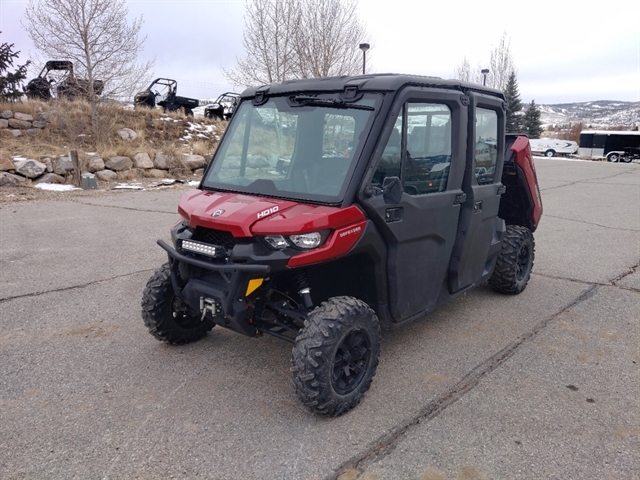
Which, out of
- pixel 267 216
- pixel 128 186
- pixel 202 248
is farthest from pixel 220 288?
pixel 128 186

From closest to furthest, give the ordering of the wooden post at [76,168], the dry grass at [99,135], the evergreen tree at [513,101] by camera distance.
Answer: the wooden post at [76,168] → the dry grass at [99,135] → the evergreen tree at [513,101]

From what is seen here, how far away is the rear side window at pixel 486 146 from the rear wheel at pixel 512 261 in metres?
0.99

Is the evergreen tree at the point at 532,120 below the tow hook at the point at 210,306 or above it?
above

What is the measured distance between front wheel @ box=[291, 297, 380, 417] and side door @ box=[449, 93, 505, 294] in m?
1.22

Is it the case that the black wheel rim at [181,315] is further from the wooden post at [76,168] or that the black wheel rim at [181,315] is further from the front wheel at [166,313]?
the wooden post at [76,168]

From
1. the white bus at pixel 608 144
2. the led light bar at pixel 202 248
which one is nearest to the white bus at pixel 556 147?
the white bus at pixel 608 144

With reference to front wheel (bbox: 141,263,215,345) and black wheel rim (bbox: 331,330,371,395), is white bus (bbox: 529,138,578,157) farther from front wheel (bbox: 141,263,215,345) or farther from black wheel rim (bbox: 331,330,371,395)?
black wheel rim (bbox: 331,330,371,395)

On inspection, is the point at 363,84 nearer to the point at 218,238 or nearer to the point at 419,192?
the point at 419,192

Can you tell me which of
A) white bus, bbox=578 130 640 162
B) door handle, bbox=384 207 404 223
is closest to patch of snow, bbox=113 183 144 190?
door handle, bbox=384 207 404 223

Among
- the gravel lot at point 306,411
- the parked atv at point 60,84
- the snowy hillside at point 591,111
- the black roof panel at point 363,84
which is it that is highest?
the snowy hillside at point 591,111

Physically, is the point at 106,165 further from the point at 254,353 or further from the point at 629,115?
the point at 629,115

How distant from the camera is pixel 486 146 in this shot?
14.6 ft

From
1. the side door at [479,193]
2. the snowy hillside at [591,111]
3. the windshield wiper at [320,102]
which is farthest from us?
the snowy hillside at [591,111]

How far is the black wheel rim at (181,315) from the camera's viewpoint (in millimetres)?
4031
